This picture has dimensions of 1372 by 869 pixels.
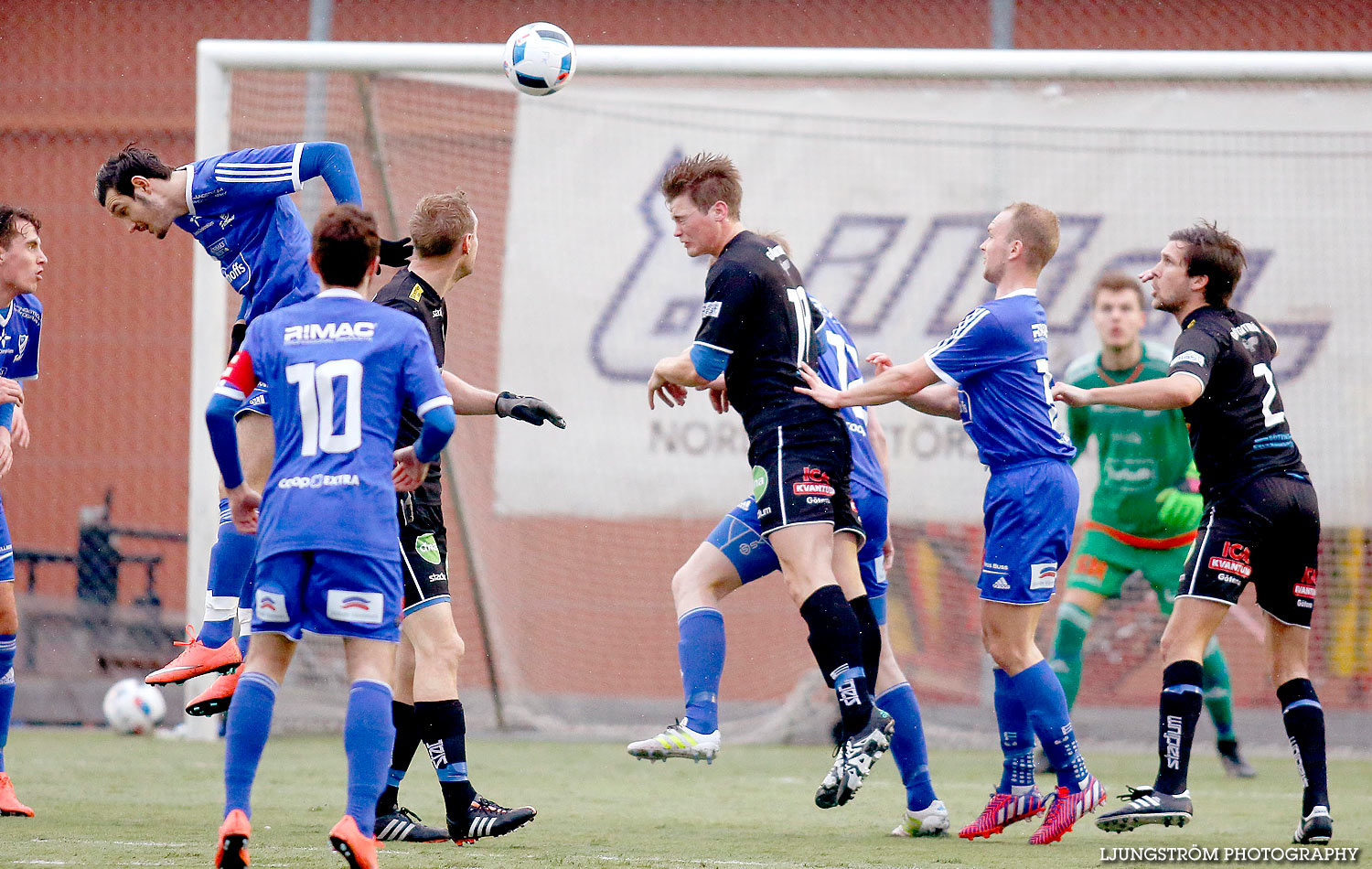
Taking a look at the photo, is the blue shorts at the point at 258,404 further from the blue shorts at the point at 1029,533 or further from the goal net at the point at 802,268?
the goal net at the point at 802,268

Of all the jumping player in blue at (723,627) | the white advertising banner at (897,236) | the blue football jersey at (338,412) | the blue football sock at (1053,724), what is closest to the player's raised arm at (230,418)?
the blue football jersey at (338,412)

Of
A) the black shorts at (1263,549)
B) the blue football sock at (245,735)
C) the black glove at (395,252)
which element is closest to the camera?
the blue football sock at (245,735)

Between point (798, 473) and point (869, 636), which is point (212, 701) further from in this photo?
point (869, 636)

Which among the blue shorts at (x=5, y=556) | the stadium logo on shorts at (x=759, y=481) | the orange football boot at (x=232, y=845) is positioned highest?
the stadium logo on shorts at (x=759, y=481)

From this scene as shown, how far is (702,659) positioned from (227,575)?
5.80 feet

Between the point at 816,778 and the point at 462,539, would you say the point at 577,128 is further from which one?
the point at 816,778

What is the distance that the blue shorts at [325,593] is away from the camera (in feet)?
12.6

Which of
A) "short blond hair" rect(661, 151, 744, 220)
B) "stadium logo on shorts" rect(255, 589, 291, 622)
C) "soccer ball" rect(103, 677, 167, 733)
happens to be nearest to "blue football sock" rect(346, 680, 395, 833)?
"stadium logo on shorts" rect(255, 589, 291, 622)

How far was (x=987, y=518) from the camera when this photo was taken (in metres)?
5.20

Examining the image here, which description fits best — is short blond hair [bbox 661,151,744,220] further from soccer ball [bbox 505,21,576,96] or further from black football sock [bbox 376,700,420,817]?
black football sock [bbox 376,700,420,817]

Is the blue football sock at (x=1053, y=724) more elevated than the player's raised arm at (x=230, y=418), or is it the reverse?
the player's raised arm at (x=230, y=418)

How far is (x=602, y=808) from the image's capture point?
6.12 m

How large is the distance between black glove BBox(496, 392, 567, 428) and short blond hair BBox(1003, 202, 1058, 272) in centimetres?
174

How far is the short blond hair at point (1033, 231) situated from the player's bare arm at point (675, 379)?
3.99 feet
